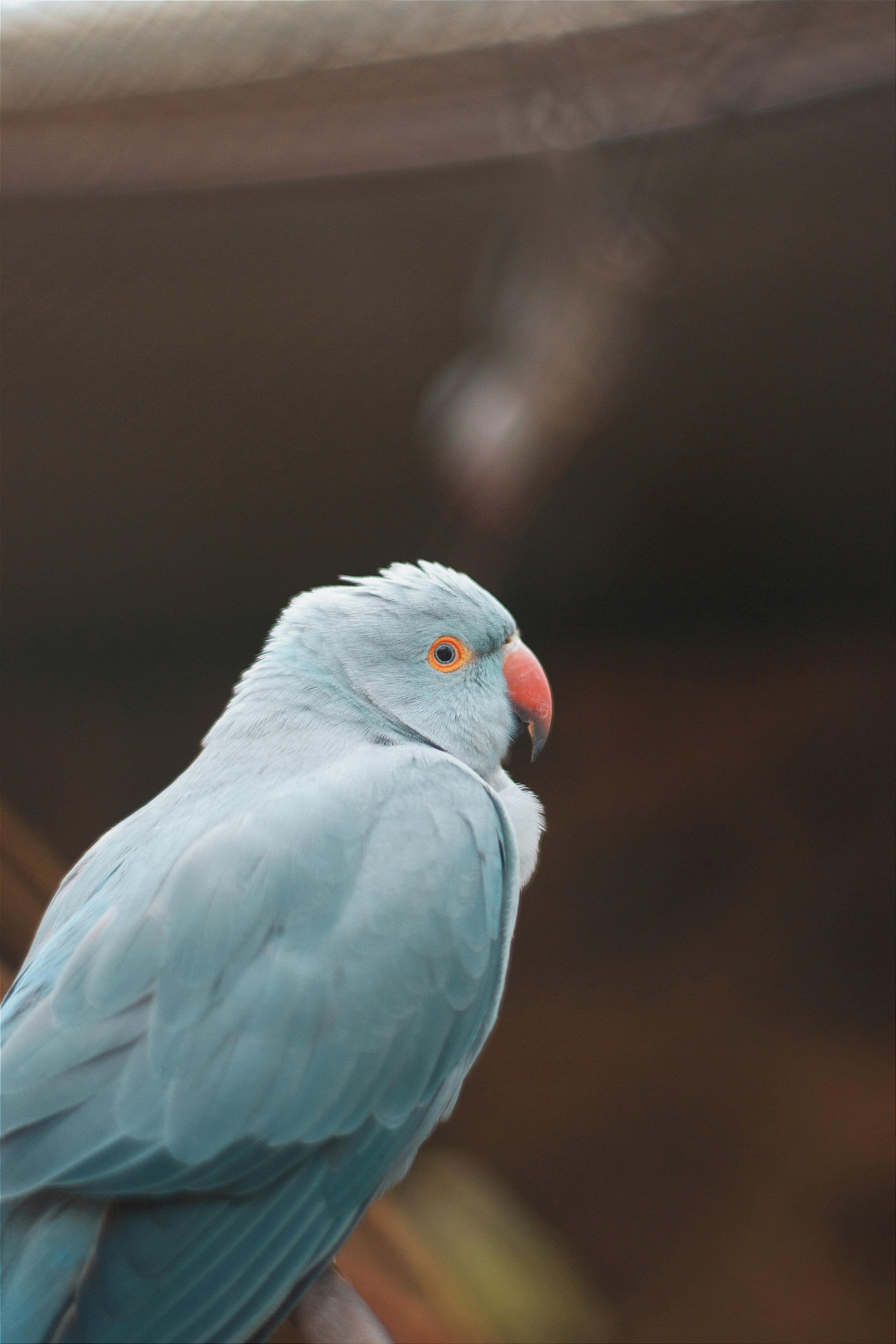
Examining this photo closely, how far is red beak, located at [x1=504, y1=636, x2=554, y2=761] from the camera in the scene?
4.35 ft

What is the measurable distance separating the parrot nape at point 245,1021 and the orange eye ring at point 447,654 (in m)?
0.12

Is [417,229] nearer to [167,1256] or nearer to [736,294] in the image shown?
[736,294]

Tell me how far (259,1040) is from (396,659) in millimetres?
483

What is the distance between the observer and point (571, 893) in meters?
3.10

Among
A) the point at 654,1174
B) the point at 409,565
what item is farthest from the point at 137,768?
the point at 409,565

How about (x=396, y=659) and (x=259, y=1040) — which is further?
(x=396, y=659)

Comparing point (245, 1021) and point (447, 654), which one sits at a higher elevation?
point (447, 654)

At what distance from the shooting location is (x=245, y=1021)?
0.94m

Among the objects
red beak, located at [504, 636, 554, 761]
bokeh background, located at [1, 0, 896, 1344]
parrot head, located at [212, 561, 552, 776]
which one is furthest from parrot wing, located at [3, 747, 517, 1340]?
bokeh background, located at [1, 0, 896, 1344]

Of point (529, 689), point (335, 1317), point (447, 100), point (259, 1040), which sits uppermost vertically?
point (447, 100)

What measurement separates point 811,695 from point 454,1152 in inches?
66.0

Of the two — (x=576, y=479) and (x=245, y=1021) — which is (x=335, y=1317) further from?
(x=576, y=479)

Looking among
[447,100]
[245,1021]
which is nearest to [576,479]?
[447,100]

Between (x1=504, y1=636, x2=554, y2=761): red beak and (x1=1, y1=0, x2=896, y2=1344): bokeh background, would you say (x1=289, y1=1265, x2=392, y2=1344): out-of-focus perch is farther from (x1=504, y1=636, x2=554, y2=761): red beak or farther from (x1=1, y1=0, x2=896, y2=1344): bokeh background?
(x1=1, y1=0, x2=896, y2=1344): bokeh background
